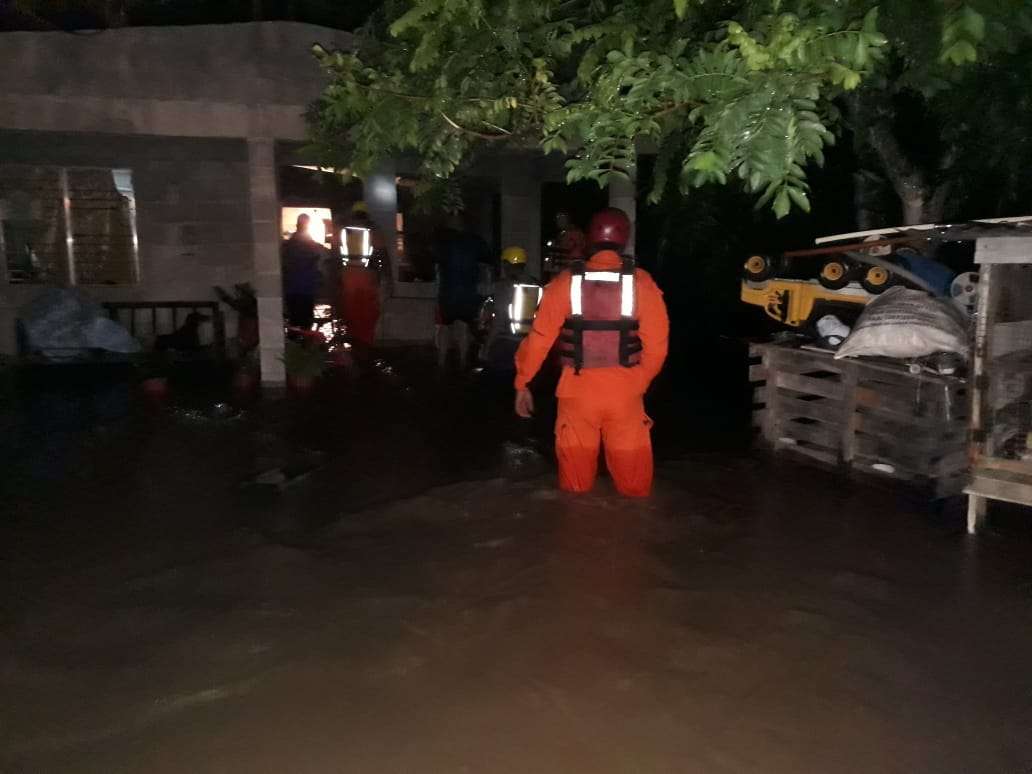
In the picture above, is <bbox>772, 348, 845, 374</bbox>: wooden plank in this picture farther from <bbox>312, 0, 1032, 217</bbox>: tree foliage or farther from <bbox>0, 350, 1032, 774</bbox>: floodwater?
<bbox>312, 0, 1032, 217</bbox>: tree foliage

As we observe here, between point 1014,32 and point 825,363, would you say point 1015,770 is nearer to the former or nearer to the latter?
point 1014,32

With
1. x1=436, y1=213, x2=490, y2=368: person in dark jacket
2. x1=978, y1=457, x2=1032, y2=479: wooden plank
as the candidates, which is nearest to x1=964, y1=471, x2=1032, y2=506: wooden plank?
x1=978, y1=457, x2=1032, y2=479: wooden plank

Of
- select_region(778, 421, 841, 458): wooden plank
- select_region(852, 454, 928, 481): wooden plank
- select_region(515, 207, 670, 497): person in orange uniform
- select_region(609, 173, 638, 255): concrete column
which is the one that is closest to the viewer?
select_region(515, 207, 670, 497): person in orange uniform

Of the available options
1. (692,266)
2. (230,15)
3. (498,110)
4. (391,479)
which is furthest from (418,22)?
(692,266)

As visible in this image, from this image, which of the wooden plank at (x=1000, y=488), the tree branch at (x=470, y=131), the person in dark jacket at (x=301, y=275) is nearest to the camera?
the wooden plank at (x=1000, y=488)

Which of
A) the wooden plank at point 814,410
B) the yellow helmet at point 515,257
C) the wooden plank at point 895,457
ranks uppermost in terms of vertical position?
the yellow helmet at point 515,257

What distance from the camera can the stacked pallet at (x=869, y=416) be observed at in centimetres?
592

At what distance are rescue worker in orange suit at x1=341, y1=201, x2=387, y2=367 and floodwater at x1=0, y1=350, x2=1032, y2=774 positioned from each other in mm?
4222

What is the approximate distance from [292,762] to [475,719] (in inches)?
27.9

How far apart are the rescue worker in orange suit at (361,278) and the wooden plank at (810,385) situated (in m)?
5.61

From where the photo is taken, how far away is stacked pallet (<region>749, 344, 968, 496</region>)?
5918mm

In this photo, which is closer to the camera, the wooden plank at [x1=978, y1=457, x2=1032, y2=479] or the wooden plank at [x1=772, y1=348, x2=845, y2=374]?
the wooden plank at [x1=978, y1=457, x2=1032, y2=479]

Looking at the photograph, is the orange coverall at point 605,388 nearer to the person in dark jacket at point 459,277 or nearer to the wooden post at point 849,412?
the wooden post at point 849,412

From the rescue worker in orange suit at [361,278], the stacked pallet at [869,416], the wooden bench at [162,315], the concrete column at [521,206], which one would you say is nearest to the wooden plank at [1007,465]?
the stacked pallet at [869,416]
